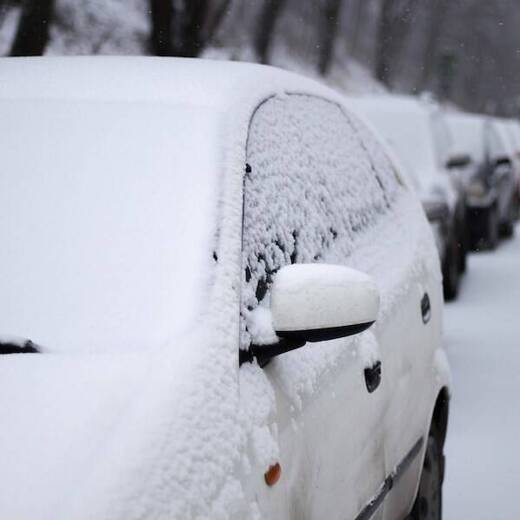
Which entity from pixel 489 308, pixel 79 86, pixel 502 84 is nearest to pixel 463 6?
pixel 502 84

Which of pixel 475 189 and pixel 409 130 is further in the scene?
pixel 475 189

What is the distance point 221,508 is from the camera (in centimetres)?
182

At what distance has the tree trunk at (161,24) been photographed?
12.5 m

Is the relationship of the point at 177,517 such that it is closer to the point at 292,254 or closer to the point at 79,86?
the point at 292,254

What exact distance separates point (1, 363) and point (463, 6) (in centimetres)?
6285

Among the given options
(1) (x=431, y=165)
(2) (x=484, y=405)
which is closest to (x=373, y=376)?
(2) (x=484, y=405)

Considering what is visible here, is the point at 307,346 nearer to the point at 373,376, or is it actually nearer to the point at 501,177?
the point at 373,376

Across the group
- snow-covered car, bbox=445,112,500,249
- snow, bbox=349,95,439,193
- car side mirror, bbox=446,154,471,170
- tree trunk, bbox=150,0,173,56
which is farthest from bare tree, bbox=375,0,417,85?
car side mirror, bbox=446,154,471,170

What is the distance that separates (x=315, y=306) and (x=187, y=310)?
26 centimetres

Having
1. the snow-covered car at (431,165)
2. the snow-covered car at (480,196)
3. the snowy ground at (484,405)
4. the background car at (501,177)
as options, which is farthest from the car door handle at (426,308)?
the background car at (501,177)

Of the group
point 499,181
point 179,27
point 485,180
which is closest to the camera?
point 179,27

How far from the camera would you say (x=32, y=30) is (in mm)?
9617

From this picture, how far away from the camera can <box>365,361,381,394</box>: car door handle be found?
2.76m

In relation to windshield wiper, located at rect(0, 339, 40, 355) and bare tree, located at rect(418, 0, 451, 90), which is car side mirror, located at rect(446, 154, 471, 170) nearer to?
windshield wiper, located at rect(0, 339, 40, 355)
